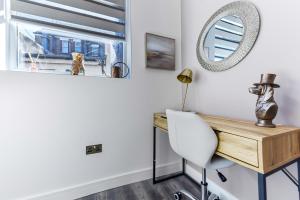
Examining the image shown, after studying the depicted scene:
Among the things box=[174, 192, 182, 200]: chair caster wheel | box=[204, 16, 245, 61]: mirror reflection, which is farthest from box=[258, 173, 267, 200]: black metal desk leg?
box=[204, 16, 245, 61]: mirror reflection

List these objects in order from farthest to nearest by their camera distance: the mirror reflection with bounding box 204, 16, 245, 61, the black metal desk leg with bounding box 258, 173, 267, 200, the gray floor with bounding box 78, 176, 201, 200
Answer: the gray floor with bounding box 78, 176, 201, 200 < the mirror reflection with bounding box 204, 16, 245, 61 < the black metal desk leg with bounding box 258, 173, 267, 200

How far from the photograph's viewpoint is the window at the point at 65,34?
1.57 metres

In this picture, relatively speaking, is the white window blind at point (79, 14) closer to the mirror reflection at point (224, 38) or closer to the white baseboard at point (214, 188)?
the mirror reflection at point (224, 38)

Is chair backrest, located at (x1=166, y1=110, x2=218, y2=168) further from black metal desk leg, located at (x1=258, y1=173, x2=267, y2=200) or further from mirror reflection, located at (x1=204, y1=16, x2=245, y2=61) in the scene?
mirror reflection, located at (x1=204, y1=16, x2=245, y2=61)

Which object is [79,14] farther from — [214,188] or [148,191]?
[214,188]

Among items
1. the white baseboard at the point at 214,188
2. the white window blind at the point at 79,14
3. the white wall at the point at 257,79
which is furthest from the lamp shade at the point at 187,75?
the white baseboard at the point at 214,188

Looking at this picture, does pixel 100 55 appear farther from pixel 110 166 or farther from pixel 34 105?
pixel 110 166

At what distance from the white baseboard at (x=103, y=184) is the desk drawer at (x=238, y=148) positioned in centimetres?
113

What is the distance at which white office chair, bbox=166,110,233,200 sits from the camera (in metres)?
1.09

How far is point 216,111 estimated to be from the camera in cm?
168

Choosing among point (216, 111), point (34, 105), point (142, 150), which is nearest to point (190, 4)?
point (216, 111)

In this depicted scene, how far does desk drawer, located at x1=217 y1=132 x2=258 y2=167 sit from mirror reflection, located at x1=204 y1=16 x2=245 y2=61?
833mm

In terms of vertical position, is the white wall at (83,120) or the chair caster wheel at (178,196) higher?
the white wall at (83,120)

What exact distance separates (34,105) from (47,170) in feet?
1.92
